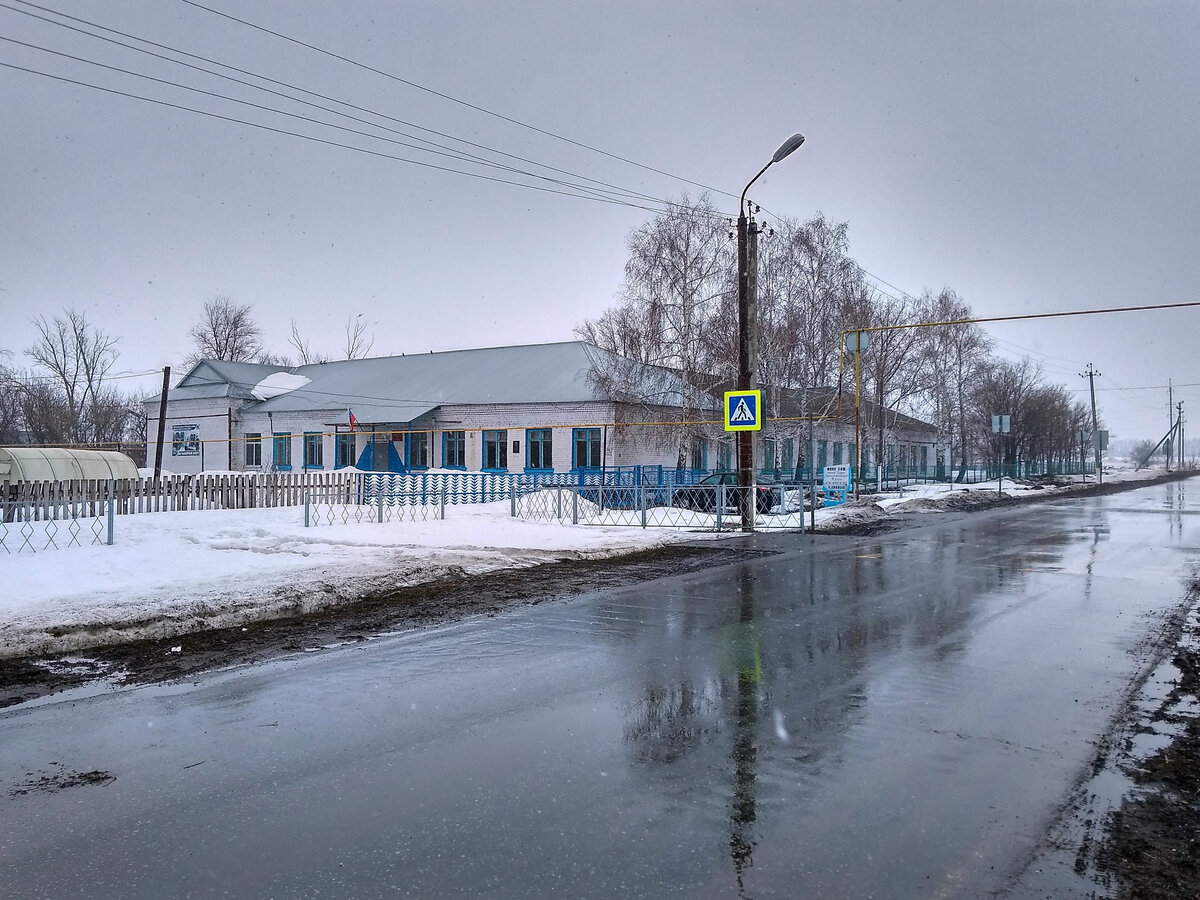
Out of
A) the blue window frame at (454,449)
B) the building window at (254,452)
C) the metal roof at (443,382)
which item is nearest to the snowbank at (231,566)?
the metal roof at (443,382)

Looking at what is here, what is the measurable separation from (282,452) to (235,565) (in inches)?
1418

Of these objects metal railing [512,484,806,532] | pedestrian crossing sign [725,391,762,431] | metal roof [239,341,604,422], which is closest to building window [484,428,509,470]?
metal roof [239,341,604,422]

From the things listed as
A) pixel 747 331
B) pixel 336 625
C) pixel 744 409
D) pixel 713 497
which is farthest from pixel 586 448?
pixel 336 625

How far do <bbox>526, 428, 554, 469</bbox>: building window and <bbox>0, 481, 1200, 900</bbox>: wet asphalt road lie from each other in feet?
94.3

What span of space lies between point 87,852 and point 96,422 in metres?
70.4

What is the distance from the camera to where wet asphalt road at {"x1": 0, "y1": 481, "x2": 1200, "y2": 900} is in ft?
11.6

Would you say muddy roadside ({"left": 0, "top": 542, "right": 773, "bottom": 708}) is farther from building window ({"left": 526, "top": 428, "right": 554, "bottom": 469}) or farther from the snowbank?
building window ({"left": 526, "top": 428, "right": 554, "bottom": 469})

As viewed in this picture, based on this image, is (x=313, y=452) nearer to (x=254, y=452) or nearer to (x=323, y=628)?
(x=254, y=452)

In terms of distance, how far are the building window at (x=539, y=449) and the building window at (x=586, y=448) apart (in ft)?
4.12

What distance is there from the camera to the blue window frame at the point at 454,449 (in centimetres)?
4034

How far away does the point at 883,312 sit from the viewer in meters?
41.7

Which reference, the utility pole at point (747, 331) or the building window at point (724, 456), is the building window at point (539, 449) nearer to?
the building window at point (724, 456)

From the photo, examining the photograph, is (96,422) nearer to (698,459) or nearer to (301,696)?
(698,459)

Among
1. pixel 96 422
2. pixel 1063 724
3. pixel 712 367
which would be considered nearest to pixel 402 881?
pixel 1063 724
